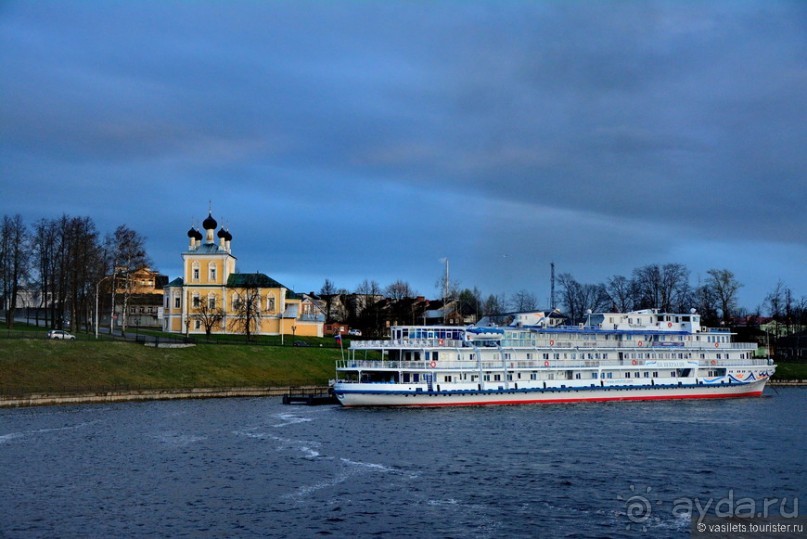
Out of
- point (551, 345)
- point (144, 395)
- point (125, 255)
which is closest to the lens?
point (144, 395)

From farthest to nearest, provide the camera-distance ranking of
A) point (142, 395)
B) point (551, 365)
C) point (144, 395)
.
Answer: point (551, 365)
point (144, 395)
point (142, 395)

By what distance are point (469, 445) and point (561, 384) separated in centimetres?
3159

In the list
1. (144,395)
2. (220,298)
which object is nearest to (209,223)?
(220,298)

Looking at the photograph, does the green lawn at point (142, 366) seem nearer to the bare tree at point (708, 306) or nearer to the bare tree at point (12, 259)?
the bare tree at point (12, 259)

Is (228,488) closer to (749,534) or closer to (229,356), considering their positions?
(749,534)

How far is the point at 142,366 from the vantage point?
83000 mm

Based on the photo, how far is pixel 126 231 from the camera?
11531cm

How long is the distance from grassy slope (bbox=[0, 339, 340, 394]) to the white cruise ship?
9.15 meters

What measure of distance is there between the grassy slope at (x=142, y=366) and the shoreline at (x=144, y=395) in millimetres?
1469

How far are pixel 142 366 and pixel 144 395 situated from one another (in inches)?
370

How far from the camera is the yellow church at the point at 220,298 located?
132 metres

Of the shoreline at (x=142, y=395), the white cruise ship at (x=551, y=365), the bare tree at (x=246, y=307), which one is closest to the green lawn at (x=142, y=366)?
the shoreline at (x=142, y=395)

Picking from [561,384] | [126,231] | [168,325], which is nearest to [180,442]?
[561,384]

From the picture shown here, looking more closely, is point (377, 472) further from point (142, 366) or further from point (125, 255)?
point (125, 255)
